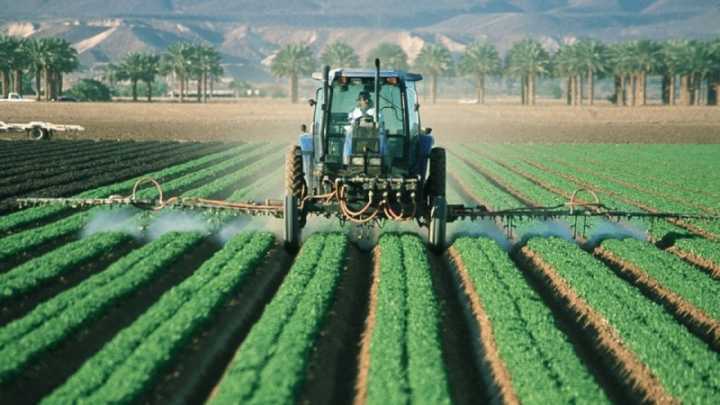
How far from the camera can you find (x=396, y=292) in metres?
11.7

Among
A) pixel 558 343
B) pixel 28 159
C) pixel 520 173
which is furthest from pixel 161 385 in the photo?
pixel 28 159

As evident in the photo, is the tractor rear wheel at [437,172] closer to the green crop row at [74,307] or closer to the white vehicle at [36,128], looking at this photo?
the green crop row at [74,307]

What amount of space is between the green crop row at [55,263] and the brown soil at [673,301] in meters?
8.60

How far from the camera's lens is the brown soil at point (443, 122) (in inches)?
2080

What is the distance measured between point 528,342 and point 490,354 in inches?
17.6

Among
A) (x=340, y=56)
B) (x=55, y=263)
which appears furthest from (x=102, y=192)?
(x=340, y=56)

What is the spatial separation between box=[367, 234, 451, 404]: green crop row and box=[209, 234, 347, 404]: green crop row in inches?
27.9

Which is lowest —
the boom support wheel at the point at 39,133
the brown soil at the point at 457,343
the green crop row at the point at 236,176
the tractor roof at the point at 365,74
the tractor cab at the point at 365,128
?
the brown soil at the point at 457,343

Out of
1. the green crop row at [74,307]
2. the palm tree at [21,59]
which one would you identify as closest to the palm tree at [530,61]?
the palm tree at [21,59]

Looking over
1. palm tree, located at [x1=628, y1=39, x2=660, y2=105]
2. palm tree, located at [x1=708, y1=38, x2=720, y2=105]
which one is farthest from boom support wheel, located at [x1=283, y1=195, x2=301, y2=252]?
palm tree, located at [x1=708, y1=38, x2=720, y2=105]

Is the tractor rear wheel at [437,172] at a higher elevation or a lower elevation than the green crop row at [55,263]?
higher

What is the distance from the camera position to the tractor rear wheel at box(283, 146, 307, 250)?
1493cm

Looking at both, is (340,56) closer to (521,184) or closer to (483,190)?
(521,184)

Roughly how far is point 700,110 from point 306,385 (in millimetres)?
68544
